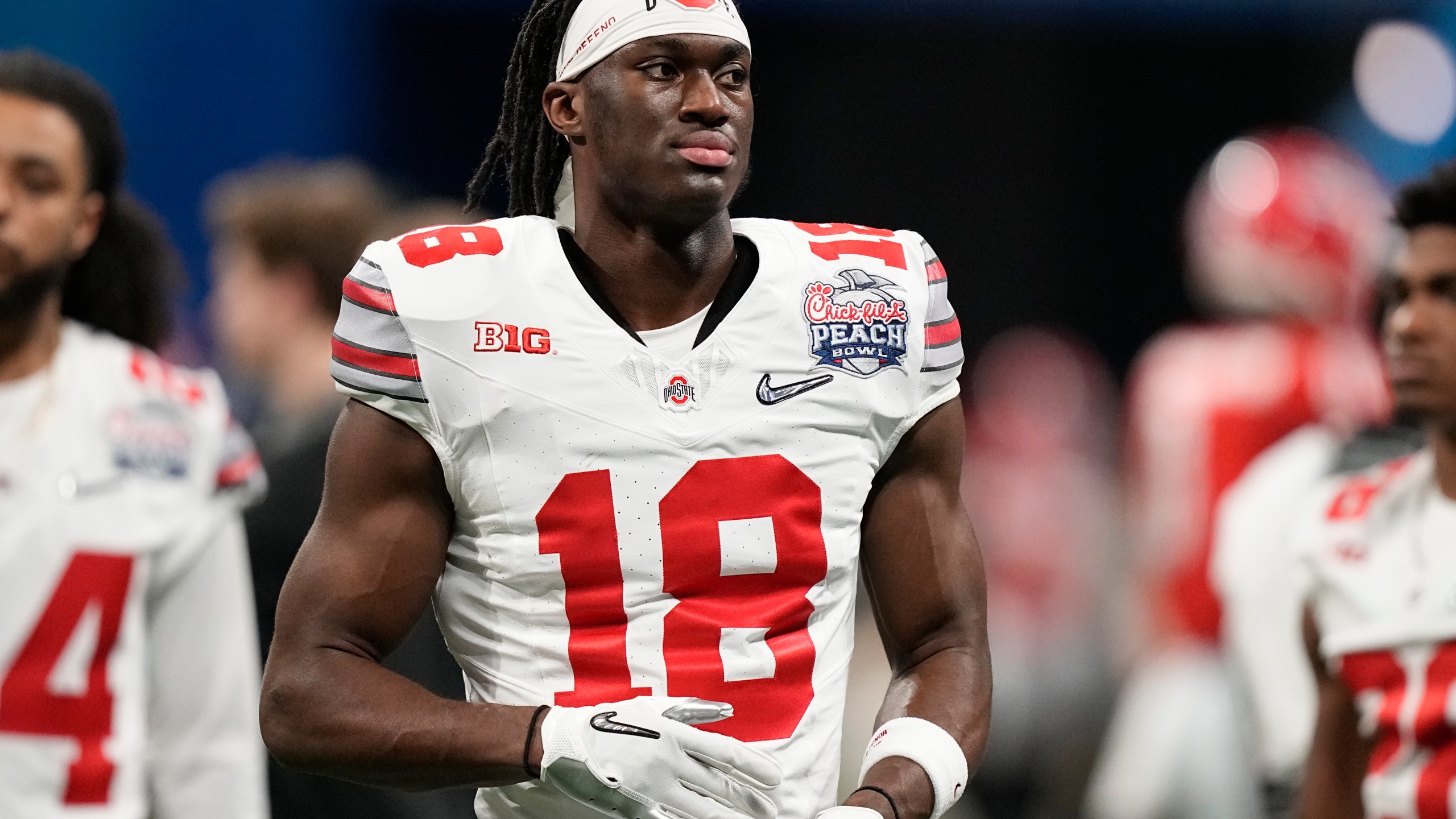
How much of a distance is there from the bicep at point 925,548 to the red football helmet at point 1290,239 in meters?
3.70

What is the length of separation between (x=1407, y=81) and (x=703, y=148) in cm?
867

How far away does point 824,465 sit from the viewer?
2691mm

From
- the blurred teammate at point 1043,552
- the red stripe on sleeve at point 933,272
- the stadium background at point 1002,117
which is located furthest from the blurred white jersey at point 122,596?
the stadium background at point 1002,117

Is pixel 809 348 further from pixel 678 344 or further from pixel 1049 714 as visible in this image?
pixel 1049 714

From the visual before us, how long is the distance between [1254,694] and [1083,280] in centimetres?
726

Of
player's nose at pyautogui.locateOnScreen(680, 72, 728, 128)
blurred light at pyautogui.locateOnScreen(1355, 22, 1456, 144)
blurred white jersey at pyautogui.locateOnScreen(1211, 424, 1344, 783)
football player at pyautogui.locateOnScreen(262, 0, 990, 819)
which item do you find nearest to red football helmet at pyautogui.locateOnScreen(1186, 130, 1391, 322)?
blurred white jersey at pyautogui.locateOnScreen(1211, 424, 1344, 783)

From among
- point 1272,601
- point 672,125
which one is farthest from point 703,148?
point 1272,601

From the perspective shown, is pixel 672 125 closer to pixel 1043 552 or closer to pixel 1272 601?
pixel 1272 601

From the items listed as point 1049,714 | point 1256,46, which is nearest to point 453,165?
point 1049,714

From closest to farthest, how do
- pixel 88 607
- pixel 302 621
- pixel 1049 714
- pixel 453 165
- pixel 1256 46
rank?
1. pixel 302 621
2. pixel 88 607
3. pixel 1049 714
4. pixel 453 165
5. pixel 1256 46

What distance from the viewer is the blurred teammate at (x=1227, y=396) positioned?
630 cm

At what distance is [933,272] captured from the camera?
112 inches

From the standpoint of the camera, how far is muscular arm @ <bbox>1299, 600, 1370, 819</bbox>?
3.58 m

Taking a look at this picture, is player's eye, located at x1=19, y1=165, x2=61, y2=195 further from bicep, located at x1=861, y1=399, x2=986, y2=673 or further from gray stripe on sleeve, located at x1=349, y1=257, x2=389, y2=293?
bicep, located at x1=861, y1=399, x2=986, y2=673
